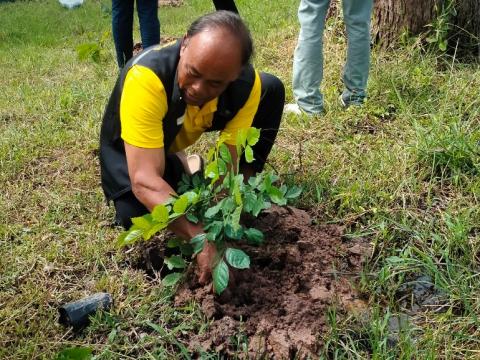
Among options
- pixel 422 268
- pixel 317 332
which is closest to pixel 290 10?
pixel 422 268

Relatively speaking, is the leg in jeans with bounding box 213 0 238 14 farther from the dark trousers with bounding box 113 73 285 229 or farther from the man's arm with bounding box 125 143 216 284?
the man's arm with bounding box 125 143 216 284

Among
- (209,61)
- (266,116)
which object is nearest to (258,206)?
(209,61)

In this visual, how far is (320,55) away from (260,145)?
0.92 m

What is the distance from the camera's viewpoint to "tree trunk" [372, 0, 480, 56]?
12.3 ft

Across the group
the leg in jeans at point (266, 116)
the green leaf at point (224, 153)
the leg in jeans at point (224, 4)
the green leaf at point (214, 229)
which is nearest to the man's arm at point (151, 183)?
the green leaf at point (214, 229)

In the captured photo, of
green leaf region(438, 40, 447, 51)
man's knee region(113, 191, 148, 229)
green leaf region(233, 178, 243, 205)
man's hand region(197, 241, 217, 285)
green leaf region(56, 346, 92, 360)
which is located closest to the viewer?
green leaf region(56, 346, 92, 360)

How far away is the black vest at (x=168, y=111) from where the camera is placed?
2.02 m

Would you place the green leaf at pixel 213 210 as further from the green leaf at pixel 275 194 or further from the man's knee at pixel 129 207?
the man's knee at pixel 129 207

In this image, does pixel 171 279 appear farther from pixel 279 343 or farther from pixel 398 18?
pixel 398 18

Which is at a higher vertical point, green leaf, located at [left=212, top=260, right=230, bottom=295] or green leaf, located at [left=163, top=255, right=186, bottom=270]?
green leaf, located at [left=212, top=260, right=230, bottom=295]

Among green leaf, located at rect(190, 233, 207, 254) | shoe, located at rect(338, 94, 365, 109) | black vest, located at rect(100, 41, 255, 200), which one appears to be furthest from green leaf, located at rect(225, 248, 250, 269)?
shoe, located at rect(338, 94, 365, 109)

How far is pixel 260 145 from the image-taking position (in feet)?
8.64

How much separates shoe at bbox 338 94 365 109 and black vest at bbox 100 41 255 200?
1242 mm

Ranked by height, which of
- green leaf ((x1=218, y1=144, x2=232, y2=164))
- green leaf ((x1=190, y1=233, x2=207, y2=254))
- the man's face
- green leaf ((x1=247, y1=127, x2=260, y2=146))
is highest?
the man's face
